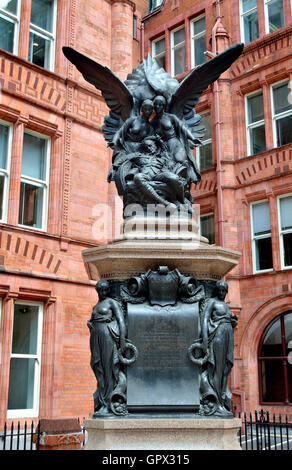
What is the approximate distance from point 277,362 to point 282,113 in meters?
9.36

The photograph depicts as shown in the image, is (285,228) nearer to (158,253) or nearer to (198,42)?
(198,42)

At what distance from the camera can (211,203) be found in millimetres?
21438

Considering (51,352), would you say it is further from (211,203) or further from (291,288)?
(211,203)

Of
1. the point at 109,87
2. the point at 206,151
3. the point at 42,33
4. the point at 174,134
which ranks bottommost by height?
the point at 174,134

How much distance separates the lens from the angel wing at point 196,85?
23.1ft

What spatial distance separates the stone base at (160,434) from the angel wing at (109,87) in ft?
12.7

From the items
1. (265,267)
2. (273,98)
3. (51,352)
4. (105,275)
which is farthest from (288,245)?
(105,275)

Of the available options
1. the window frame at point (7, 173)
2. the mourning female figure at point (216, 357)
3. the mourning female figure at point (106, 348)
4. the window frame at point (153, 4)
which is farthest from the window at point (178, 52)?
the mourning female figure at point (106, 348)

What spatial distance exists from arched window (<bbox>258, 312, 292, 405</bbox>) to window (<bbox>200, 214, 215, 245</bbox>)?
4.83 meters

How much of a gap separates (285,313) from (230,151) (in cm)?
696

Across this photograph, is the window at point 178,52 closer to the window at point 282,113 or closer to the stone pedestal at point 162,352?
the window at point 282,113

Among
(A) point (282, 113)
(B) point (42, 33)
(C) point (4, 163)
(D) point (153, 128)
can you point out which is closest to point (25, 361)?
(C) point (4, 163)

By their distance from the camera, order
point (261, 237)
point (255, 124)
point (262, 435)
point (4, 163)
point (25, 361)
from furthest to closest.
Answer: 1. point (255, 124)
2. point (261, 237)
3. point (4, 163)
4. point (25, 361)
5. point (262, 435)

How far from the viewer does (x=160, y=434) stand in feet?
17.6
